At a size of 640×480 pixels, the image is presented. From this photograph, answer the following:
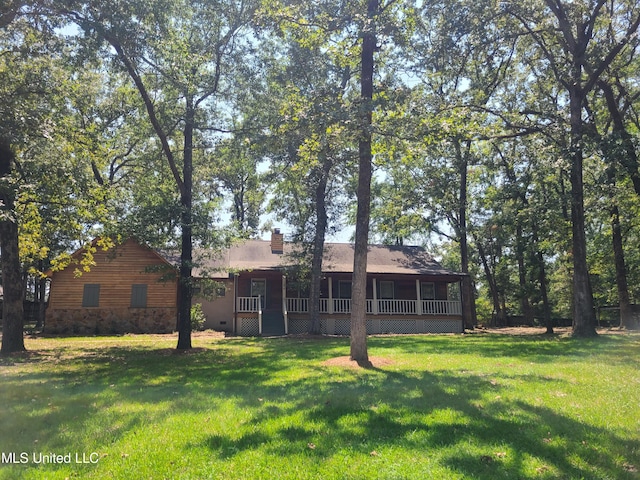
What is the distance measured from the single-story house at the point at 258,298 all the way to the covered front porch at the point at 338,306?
0.18ft

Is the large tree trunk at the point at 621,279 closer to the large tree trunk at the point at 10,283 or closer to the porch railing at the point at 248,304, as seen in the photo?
the porch railing at the point at 248,304

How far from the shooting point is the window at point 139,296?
78.5 feet

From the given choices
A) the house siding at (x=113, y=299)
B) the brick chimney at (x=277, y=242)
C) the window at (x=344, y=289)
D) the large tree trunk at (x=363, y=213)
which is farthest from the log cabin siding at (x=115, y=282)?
the large tree trunk at (x=363, y=213)

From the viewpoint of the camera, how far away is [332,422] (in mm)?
5441

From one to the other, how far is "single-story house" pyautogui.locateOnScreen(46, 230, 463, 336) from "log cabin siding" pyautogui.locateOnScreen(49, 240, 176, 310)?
49 millimetres

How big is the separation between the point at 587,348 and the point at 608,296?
1050 inches

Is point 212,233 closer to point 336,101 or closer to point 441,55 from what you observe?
point 336,101

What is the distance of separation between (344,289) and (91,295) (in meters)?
14.1

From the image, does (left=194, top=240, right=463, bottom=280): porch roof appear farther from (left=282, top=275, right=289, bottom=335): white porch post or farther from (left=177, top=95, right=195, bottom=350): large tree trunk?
(left=177, top=95, right=195, bottom=350): large tree trunk

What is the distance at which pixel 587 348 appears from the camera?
12.6 m

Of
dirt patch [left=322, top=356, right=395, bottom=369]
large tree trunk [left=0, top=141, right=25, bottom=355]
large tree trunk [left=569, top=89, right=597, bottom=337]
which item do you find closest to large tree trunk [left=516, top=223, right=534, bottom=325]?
large tree trunk [left=569, top=89, right=597, bottom=337]

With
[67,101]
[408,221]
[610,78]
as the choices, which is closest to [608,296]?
[408,221]

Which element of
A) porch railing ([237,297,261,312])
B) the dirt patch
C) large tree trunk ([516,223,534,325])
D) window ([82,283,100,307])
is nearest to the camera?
the dirt patch

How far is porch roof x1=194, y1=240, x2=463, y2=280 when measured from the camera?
80.6 feet
